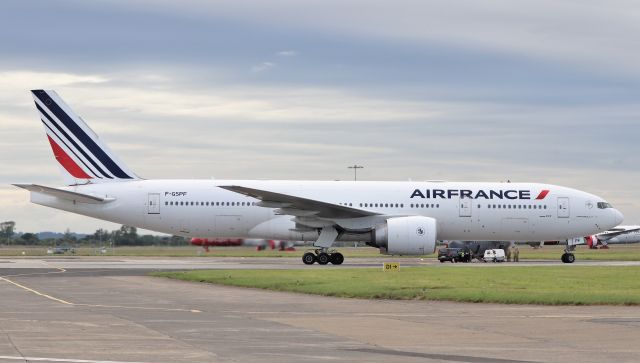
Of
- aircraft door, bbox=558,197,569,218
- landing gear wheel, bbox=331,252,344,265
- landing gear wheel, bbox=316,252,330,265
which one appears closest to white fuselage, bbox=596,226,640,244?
aircraft door, bbox=558,197,569,218

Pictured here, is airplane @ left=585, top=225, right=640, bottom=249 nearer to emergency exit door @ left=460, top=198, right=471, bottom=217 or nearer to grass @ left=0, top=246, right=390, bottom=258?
grass @ left=0, top=246, right=390, bottom=258

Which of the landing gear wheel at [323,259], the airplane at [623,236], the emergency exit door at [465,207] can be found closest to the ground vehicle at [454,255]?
the emergency exit door at [465,207]

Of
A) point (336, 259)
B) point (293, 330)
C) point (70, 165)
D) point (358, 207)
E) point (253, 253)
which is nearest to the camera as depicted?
point (293, 330)

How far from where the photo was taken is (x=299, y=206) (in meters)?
46.0

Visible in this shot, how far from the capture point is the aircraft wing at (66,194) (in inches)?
1834

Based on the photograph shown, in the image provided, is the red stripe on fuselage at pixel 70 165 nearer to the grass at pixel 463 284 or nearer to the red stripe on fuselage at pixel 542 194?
the grass at pixel 463 284

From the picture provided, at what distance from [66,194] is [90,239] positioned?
89.4m

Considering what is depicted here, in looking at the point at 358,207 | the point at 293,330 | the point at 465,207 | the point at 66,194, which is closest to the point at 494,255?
the point at 465,207

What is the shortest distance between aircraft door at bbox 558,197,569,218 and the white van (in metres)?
5.09

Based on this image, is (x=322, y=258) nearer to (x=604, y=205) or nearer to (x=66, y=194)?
(x=66, y=194)

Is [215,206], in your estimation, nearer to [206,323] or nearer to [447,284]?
[447,284]

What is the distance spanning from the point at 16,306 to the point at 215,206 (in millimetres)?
27155

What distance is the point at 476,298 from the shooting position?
74.5 feet

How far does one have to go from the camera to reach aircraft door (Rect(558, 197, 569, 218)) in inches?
1994
